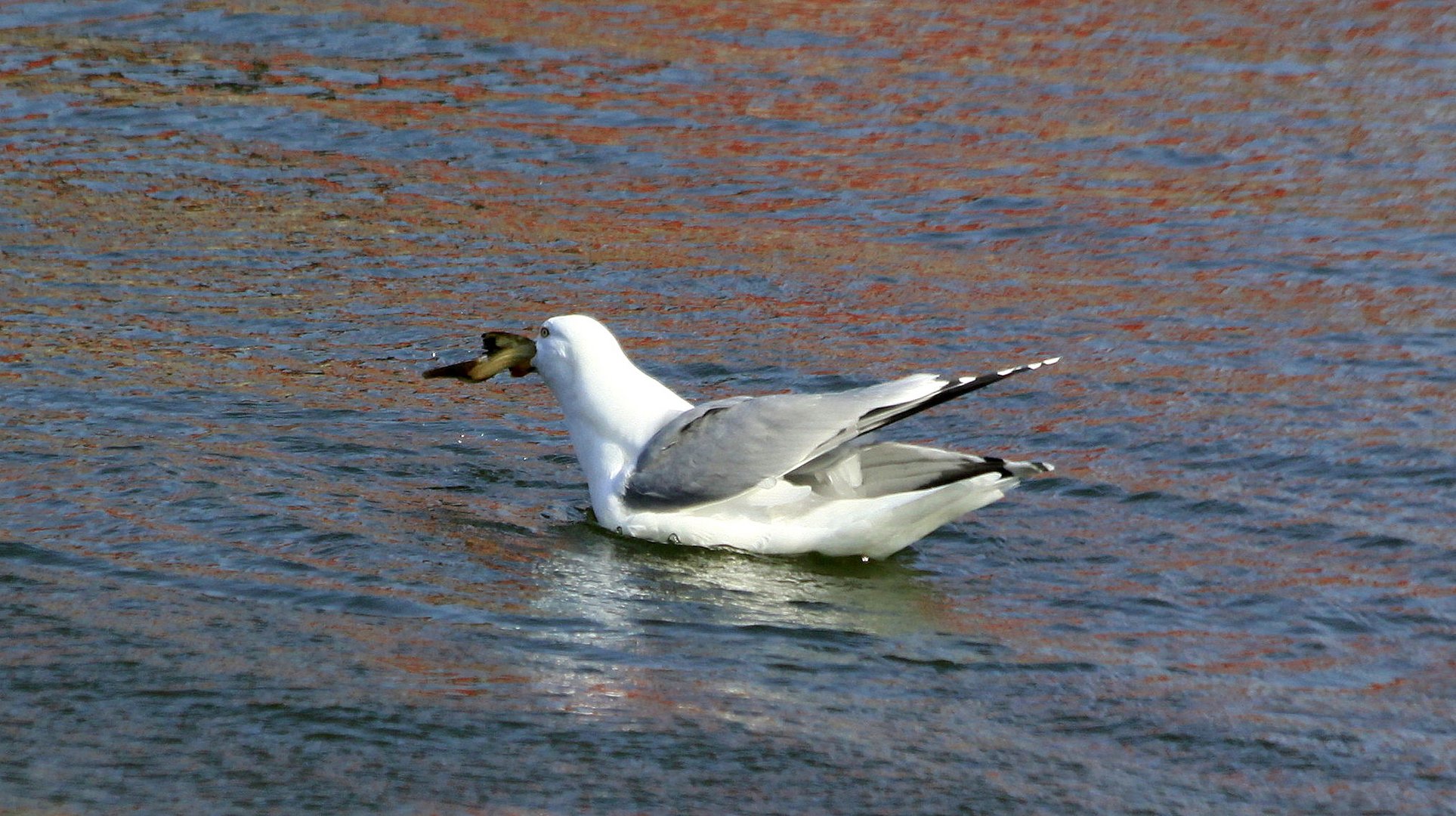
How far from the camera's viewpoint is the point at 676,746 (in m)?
5.50

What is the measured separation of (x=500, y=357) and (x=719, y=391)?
1566mm

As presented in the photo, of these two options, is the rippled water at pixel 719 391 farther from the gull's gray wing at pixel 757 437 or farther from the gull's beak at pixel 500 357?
the gull's beak at pixel 500 357

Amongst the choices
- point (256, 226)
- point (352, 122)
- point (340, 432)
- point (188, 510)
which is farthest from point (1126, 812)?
point (352, 122)

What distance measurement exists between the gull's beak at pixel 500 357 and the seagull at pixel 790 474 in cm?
63

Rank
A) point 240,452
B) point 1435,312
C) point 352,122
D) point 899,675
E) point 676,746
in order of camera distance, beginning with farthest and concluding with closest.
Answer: point 352,122 < point 1435,312 < point 240,452 < point 899,675 < point 676,746

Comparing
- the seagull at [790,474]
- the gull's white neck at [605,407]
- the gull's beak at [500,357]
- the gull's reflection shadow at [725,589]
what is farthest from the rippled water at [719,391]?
the gull's beak at [500,357]

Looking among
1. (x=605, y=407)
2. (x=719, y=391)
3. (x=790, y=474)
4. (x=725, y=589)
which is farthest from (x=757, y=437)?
(x=719, y=391)

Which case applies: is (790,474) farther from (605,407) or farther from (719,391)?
(719,391)

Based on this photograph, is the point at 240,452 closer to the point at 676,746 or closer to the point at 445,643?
the point at 445,643

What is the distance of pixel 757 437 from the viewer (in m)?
7.07

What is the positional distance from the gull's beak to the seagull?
2.07ft

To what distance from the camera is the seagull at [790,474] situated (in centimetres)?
689

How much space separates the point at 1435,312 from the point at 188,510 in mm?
6633

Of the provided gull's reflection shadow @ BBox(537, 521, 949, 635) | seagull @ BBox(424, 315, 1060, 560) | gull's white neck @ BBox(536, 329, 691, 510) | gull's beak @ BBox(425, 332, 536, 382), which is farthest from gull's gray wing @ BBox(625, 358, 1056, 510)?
gull's beak @ BBox(425, 332, 536, 382)
